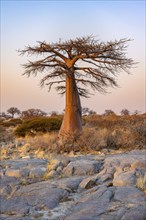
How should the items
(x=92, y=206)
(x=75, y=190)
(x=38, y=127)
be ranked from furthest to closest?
(x=38, y=127)
(x=75, y=190)
(x=92, y=206)

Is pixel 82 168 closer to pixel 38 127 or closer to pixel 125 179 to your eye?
pixel 125 179

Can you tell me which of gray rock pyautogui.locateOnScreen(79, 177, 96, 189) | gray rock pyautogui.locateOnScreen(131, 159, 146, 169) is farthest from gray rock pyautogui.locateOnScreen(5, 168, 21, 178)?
gray rock pyautogui.locateOnScreen(131, 159, 146, 169)

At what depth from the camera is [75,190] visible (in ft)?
23.8

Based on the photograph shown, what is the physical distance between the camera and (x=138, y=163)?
331 inches

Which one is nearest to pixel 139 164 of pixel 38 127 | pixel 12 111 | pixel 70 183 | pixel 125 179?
pixel 125 179

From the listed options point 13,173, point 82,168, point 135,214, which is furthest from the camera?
point 13,173

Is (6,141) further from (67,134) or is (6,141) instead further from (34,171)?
(34,171)

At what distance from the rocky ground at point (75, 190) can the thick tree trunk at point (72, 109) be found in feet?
17.5

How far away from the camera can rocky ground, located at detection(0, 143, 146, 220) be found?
5.75 meters

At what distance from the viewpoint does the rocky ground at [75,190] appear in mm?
5754

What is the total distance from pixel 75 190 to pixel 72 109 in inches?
322

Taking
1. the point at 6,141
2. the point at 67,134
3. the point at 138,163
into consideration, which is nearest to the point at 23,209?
the point at 138,163

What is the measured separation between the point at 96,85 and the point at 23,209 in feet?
32.4

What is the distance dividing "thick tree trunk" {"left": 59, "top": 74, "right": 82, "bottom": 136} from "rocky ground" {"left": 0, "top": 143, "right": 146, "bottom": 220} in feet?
17.5
